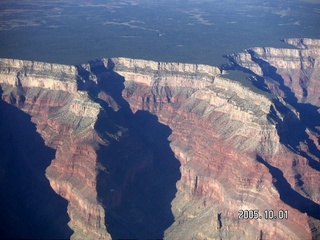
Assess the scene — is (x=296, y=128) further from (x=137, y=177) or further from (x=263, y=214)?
(x=137, y=177)

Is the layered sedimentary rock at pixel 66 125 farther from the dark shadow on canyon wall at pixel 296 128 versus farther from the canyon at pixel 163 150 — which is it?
→ the dark shadow on canyon wall at pixel 296 128

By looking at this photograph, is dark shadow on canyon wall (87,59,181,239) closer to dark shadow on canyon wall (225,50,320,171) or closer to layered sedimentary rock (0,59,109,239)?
layered sedimentary rock (0,59,109,239)

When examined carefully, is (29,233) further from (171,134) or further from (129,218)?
(171,134)

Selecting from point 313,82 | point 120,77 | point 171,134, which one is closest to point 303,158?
point 171,134

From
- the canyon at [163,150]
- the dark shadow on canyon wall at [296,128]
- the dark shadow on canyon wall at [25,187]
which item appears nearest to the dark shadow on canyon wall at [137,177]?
the canyon at [163,150]

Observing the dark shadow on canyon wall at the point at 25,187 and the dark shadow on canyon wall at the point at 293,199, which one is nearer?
the dark shadow on canyon wall at the point at 293,199
